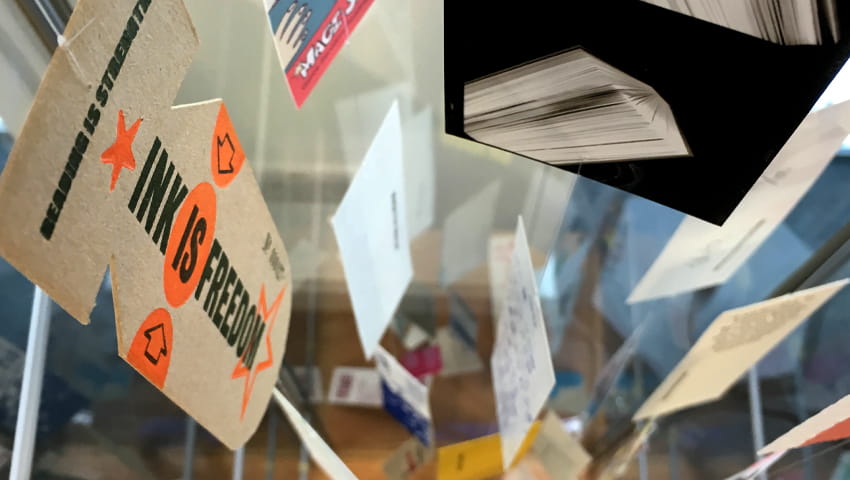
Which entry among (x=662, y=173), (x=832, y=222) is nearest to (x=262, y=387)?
(x=662, y=173)

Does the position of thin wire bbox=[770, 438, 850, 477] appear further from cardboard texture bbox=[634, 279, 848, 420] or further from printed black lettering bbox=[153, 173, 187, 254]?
printed black lettering bbox=[153, 173, 187, 254]

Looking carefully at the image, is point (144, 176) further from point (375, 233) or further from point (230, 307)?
point (375, 233)

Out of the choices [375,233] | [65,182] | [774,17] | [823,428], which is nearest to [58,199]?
[65,182]

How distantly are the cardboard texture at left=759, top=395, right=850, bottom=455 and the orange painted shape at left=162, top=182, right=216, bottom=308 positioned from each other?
0.47 metres

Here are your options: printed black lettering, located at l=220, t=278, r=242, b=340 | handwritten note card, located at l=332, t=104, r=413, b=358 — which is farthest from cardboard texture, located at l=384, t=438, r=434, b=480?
printed black lettering, located at l=220, t=278, r=242, b=340

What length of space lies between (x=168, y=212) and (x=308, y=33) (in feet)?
0.65

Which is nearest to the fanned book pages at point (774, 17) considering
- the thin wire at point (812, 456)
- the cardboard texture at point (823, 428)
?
the cardboard texture at point (823, 428)

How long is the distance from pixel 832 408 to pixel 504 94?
0.35 metres

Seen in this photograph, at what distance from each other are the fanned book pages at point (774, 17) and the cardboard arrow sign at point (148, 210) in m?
0.25

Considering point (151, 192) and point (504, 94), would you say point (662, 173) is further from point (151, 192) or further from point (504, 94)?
point (151, 192)

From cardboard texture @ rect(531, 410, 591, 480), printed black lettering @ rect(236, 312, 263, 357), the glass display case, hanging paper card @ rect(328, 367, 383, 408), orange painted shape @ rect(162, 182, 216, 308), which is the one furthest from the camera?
hanging paper card @ rect(328, 367, 383, 408)

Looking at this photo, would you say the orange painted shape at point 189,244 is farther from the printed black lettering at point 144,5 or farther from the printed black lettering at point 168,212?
Result: the printed black lettering at point 144,5

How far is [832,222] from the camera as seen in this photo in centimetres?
77

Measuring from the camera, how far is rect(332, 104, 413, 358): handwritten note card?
0.62 m
